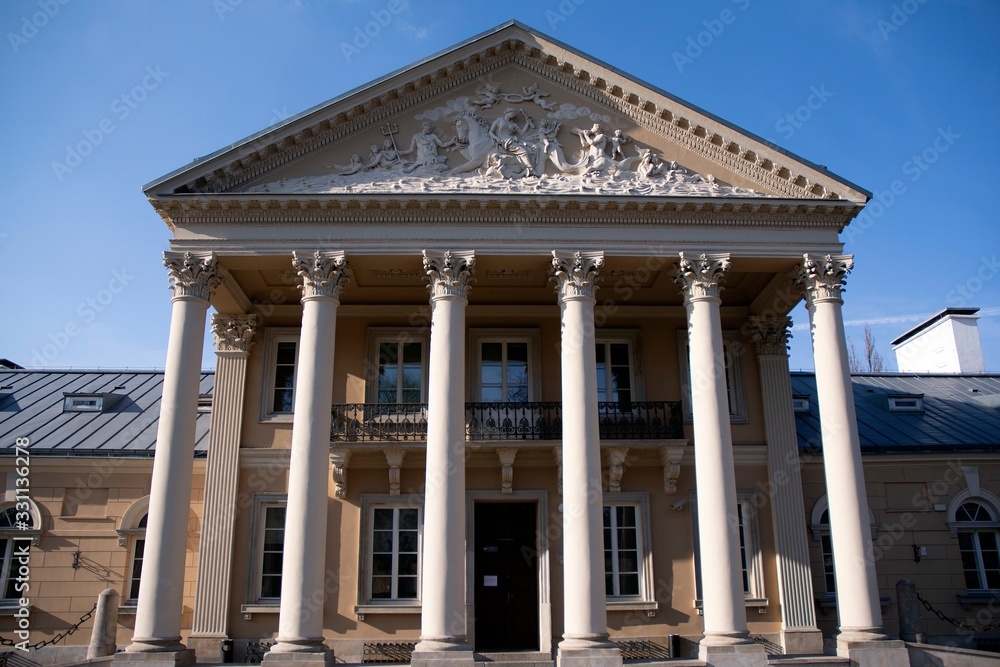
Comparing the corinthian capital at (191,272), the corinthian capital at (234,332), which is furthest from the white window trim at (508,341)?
the corinthian capital at (191,272)

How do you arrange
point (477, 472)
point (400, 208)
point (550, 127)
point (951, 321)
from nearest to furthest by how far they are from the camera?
1. point (400, 208)
2. point (550, 127)
3. point (477, 472)
4. point (951, 321)

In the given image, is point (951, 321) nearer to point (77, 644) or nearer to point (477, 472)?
point (477, 472)

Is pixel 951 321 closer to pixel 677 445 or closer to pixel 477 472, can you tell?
pixel 677 445

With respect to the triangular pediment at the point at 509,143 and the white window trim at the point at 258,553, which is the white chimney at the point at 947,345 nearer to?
the triangular pediment at the point at 509,143

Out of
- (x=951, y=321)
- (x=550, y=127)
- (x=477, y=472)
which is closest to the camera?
(x=550, y=127)

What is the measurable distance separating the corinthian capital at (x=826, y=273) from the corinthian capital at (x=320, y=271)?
10.2m

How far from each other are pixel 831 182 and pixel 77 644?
68.1ft

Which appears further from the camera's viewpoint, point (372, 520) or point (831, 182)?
point (372, 520)

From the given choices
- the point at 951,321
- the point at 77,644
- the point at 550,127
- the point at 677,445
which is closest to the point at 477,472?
the point at 677,445

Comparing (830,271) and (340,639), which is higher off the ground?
(830,271)

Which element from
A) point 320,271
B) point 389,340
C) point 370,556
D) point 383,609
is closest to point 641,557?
point 383,609

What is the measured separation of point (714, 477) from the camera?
16406 millimetres

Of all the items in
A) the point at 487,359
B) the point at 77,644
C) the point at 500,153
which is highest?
the point at 500,153

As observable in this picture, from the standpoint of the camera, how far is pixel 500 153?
1852 cm
